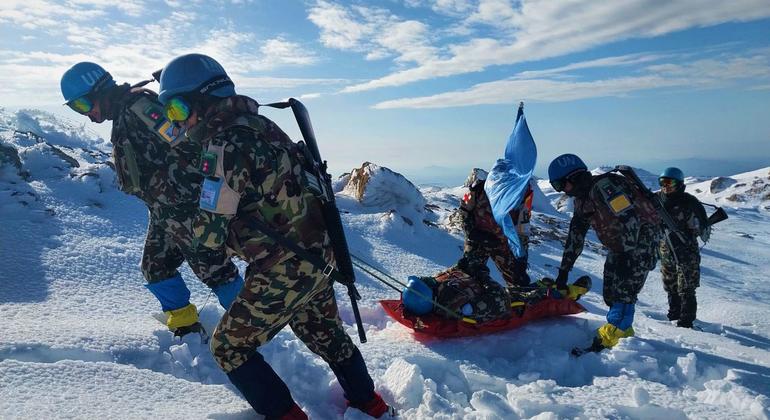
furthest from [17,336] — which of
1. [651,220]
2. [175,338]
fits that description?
[651,220]

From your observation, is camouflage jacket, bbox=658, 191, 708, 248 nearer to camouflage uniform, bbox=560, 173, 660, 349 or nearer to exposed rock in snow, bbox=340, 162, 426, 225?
camouflage uniform, bbox=560, 173, 660, 349

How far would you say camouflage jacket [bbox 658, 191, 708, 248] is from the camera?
682 cm

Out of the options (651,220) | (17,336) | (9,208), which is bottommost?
(17,336)

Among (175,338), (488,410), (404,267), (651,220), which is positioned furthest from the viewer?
(404,267)

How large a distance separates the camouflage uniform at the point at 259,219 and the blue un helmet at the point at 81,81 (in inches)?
71.1

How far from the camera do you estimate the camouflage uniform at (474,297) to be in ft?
15.5

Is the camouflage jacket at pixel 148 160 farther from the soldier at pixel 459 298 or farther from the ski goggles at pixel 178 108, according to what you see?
the soldier at pixel 459 298

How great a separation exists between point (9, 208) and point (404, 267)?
4824 mm

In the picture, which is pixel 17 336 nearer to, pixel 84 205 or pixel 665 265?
pixel 84 205

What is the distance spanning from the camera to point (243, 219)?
2504 millimetres

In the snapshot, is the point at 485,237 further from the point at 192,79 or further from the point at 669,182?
the point at 192,79

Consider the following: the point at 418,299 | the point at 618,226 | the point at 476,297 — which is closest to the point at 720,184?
the point at 618,226

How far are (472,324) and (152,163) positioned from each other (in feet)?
10.3

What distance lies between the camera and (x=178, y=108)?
2.43 m
